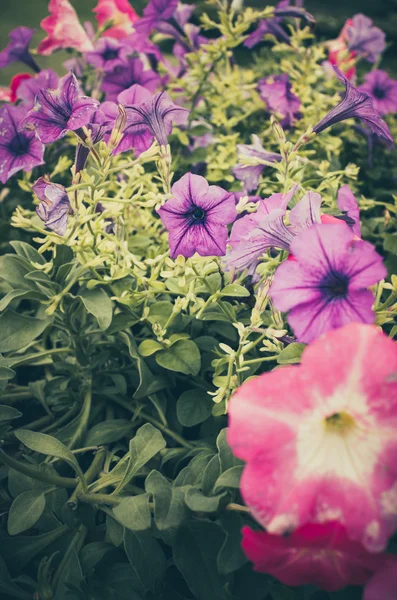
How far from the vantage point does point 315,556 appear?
458 mm

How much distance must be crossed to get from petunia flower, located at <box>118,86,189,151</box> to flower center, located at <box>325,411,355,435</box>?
520 mm

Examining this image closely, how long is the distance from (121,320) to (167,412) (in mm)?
192

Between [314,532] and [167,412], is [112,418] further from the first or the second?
[314,532]

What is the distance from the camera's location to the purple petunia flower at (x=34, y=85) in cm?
122

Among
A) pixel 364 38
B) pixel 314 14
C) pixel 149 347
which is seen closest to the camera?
pixel 149 347

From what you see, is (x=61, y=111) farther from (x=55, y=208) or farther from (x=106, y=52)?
(x=106, y=52)

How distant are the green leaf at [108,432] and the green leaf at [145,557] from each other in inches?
7.6

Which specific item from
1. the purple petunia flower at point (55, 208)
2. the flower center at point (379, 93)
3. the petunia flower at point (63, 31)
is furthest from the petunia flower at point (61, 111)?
the flower center at point (379, 93)

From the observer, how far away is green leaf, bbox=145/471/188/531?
0.61 meters

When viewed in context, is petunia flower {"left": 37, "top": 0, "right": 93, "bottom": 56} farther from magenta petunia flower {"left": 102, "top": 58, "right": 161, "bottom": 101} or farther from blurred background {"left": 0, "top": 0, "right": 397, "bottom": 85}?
blurred background {"left": 0, "top": 0, "right": 397, "bottom": 85}

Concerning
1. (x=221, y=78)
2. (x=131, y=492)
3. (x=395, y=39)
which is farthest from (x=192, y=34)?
(x=395, y=39)

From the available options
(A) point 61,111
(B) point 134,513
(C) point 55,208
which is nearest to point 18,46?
(A) point 61,111

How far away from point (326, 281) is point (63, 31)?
3.93ft

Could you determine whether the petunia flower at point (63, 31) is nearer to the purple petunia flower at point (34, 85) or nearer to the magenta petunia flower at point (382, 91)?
the purple petunia flower at point (34, 85)
